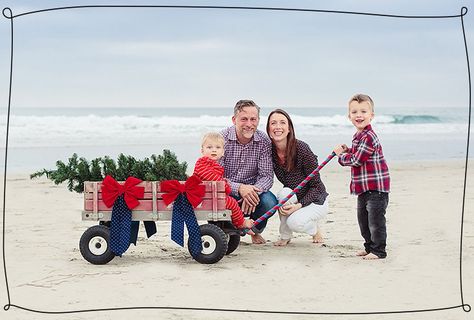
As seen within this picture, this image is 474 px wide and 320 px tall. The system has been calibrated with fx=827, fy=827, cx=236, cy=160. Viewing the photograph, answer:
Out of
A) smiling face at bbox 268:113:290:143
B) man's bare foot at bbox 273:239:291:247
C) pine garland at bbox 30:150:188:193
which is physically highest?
smiling face at bbox 268:113:290:143

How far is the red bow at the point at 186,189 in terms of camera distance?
5.34m

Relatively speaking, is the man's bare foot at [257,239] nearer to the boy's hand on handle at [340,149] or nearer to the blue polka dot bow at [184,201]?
the blue polka dot bow at [184,201]

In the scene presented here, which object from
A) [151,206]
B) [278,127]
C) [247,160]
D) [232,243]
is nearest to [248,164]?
[247,160]

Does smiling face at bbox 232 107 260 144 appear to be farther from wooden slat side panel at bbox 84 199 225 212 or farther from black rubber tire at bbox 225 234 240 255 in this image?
black rubber tire at bbox 225 234 240 255

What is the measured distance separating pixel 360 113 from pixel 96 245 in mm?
1965

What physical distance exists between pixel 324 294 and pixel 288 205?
1.39 meters

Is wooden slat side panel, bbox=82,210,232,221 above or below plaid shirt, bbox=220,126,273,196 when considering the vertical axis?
below

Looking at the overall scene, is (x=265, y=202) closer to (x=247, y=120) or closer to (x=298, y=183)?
(x=298, y=183)

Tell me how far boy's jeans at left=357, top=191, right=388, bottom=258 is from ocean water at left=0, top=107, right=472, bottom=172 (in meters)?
6.60

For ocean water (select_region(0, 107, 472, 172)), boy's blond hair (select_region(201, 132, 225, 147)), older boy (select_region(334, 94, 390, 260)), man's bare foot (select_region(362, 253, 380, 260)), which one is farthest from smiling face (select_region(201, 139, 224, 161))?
ocean water (select_region(0, 107, 472, 172))

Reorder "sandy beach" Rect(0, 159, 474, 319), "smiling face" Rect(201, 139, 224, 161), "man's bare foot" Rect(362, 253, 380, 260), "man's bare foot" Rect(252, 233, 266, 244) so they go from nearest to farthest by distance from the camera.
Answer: "sandy beach" Rect(0, 159, 474, 319), "smiling face" Rect(201, 139, 224, 161), "man's bare foot" Rect(362, 253, 380, 260), "man's bare foot" Rect(252, 233, 266, 244)

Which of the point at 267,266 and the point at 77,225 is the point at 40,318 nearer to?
the point at 267,266

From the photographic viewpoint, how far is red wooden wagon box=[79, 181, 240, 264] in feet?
17.7

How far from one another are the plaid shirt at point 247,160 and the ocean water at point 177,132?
20.5 feet
